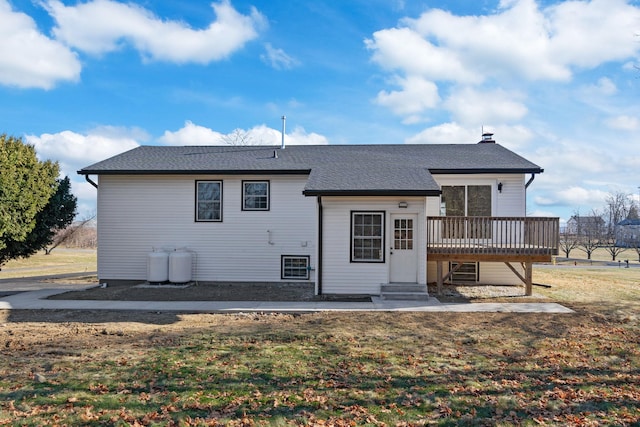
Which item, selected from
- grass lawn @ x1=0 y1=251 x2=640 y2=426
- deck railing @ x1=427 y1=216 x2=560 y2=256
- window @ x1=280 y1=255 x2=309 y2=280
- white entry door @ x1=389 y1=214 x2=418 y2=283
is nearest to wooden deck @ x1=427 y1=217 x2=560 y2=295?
deck railing @ x1=427 y1=216 x2=560 y2=256

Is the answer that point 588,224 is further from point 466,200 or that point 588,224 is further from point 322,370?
point 322,370

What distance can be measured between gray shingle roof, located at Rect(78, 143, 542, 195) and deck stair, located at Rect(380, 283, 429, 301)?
8.40ft

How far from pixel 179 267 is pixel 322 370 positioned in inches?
364

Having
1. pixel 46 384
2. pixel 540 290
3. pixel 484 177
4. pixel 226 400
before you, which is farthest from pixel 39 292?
pixel 540 290

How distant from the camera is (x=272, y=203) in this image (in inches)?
554

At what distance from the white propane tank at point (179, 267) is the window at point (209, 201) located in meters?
1.40

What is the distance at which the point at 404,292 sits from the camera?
37.0 ft

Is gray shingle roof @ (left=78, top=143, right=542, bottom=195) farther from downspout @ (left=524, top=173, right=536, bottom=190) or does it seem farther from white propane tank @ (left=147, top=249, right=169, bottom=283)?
white propane tank @ (left=147, top=249, right=169, bottom=283)

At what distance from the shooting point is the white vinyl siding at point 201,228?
46.0 ft

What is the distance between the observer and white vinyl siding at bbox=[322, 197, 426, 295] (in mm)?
11555

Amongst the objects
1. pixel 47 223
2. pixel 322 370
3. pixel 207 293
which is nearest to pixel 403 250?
pixel 207 293

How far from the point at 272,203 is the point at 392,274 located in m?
4.83

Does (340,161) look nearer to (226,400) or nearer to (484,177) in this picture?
(484,177)

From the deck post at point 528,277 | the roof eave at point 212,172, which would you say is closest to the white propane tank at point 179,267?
the roof eave at point 212,172
